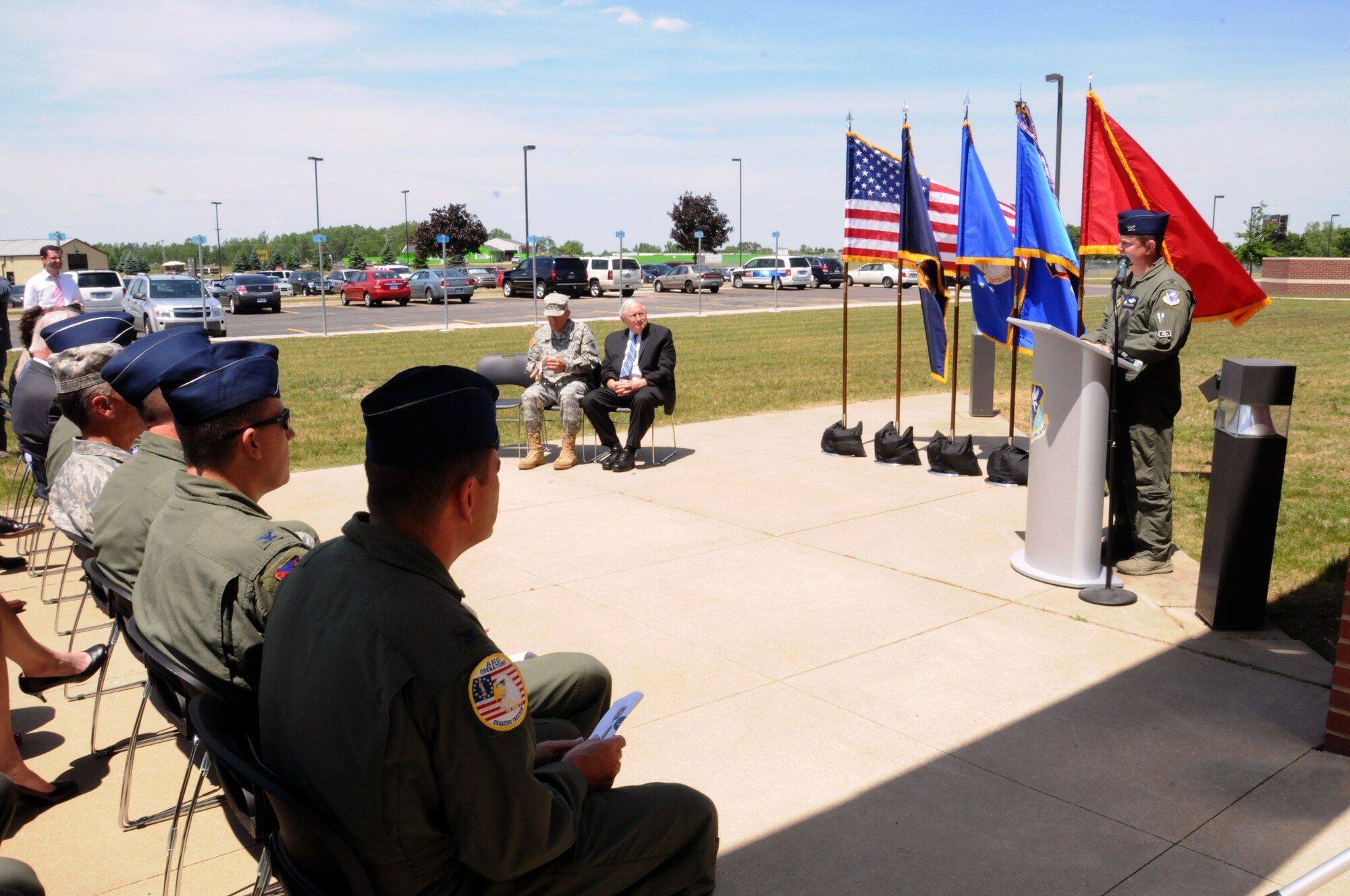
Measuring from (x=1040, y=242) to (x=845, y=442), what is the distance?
2490mm

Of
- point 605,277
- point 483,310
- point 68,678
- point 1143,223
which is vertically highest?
point 1143,223

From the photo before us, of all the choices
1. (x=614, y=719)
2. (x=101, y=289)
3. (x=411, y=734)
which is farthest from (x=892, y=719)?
(x=101, y=289)

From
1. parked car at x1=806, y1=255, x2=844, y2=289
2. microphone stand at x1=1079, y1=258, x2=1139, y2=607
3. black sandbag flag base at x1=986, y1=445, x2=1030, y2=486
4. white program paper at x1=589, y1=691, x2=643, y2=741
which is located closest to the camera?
white program paper at x1=589, y1=691, x2=643, y2=741

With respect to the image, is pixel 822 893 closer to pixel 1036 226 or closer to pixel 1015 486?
pixel 1015 486

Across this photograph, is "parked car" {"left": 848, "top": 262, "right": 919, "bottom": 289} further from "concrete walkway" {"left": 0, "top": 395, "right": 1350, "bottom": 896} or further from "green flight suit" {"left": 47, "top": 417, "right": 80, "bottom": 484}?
"green flight suit" {"left": 47, "top": 417, "right": 80, "bottom": 484}

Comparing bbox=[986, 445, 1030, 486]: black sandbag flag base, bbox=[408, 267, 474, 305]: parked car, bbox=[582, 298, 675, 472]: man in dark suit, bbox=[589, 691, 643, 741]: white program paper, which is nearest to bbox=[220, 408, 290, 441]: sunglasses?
bbox=[589, 691, 643, 741]: white program paper

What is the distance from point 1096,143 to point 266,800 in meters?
6.33

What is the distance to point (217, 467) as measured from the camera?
300cm

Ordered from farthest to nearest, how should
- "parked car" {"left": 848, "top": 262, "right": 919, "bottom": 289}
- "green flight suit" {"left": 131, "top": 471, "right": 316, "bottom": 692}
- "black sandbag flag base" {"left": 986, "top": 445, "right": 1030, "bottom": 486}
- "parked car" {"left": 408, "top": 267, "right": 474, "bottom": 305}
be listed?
"parked car" {"left": 848, "top": 262, "right": 919, "bottom": 289}
"parked car" {"left": 408, "top": 267, "right": 474, "bottom": 305}
"black sandbag flag base" {"left": 986, "top": 445, "right": 1030, "bottom": 486}
"green flight suit" {"left": 131, "top": 471, "right": 316, "bottom": 692}

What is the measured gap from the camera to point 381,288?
147 ft

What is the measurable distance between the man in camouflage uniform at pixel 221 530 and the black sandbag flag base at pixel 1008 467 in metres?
6.43

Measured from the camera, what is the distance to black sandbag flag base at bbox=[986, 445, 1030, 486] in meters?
8.30

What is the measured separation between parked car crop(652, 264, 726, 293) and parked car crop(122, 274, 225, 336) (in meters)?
25.0

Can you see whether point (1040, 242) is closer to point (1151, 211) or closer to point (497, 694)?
point (1151, 211)
